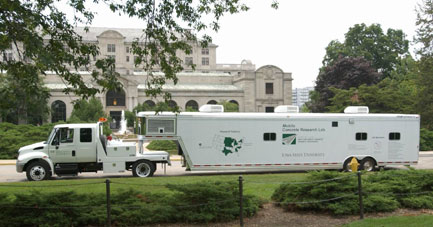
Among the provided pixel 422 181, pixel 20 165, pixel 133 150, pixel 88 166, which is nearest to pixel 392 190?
pixel 422 181

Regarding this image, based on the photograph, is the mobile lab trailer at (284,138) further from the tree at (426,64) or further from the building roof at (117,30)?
the building roof at (117,30)

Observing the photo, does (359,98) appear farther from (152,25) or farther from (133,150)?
(152,25)

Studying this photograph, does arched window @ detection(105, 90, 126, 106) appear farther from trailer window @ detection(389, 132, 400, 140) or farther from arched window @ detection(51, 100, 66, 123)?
trailer window @ detection(389, 132, 400, 140)

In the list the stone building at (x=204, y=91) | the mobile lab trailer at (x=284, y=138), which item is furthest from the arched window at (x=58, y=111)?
the mobile lab trailer at (x=284, y=138)

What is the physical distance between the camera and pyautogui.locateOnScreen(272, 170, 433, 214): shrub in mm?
10242

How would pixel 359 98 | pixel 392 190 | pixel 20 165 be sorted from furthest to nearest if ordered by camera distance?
1. pixel 359 98
2. pixel 20 165
3. pixel 392 190

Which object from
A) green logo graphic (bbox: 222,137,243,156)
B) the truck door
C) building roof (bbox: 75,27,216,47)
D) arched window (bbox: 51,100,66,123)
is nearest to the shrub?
green logo graphic (bbox: 222,137,243,156)

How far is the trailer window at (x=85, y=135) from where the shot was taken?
17422 millimetres

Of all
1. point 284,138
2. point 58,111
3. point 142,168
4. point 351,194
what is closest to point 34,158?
point 142,168

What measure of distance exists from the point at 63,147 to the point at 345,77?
52.3 m

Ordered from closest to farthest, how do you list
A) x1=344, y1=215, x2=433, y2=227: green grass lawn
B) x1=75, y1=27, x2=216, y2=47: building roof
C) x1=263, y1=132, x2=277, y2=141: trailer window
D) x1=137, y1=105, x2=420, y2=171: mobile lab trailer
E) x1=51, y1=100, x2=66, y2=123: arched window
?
x1=344, y1=215, x2=433, y2=227: green grass lawn → x1=137, y1=105, x2=420, y2=171: mobile lab trailer → x1=263, y1=132, x2=277, y2=141: trailer window → x1=51, y1=100, x2=66, y2=123: arched window → x1=75, y1=27, x2=216, y2=47: building roof

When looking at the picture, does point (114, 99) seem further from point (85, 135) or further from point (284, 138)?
point (284, 138)

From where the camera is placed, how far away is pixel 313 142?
19.7m

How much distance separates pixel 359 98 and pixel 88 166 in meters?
31.7
